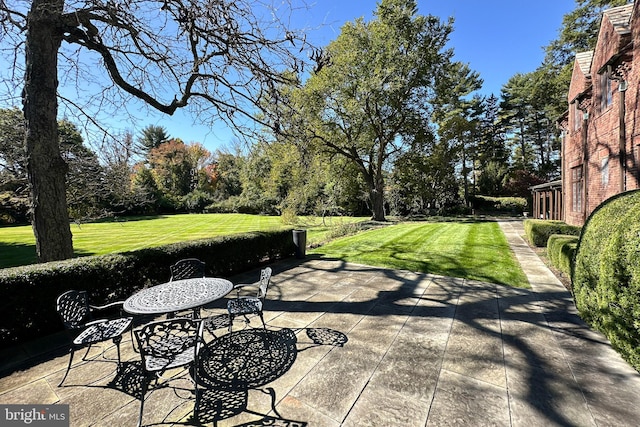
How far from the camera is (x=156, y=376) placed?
2721mm

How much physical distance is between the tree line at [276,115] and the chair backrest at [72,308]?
2.44m

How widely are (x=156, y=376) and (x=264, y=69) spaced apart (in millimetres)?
4957

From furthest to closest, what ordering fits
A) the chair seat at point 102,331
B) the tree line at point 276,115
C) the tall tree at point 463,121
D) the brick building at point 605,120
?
the tall tree at point 463,121
the brick building at point 605,120
the tree line at point 276,115
the chair seat at point 102,331

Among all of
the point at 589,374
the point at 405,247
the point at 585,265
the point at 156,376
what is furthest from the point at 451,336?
the point at 405,247

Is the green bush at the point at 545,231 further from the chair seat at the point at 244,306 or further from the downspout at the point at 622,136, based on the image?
the chair seat at the point at 244,306

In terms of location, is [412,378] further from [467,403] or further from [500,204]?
[500,204]

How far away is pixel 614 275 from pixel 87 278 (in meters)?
6.89

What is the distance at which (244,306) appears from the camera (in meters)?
3.49

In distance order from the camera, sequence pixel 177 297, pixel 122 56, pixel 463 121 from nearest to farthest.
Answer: pixel 177 297 → pixel 122 56 → pixel 463 121

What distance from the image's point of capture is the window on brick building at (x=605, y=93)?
813 centimetres

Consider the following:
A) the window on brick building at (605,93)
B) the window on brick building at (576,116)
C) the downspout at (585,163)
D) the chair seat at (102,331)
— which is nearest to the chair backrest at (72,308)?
the chair seat at (102,331)

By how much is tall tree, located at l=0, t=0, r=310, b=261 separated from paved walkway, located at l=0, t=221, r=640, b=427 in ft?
10.6

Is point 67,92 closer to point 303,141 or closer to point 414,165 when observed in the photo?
point 303,141

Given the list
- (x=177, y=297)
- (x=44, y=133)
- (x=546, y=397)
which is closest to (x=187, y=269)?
(x=177, y=297)
